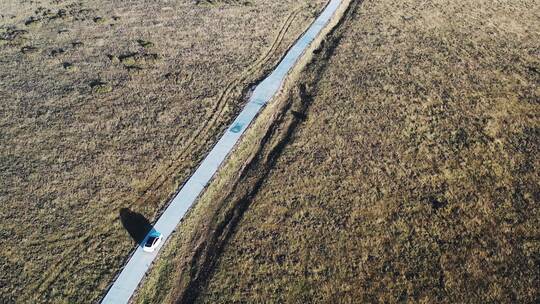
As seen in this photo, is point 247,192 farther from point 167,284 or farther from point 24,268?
point 24,268

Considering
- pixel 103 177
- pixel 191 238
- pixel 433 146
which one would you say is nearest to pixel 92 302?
pixel 191 238

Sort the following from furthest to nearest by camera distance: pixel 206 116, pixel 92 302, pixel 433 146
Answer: pixel 206 116 → pixel 433 146 → pixel 92 302

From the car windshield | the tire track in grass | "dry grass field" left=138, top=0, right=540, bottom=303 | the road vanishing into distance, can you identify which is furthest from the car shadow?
"dry grass field" left=138, top=0, right=540, bottom=303

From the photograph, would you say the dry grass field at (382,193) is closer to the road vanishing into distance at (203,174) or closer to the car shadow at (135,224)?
the road vanishing into distance at (203,174)

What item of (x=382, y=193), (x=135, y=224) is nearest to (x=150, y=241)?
(x=135, y=224)

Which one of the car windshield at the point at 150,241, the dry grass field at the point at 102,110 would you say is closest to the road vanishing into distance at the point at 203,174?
the car windshield at the point at 150,241

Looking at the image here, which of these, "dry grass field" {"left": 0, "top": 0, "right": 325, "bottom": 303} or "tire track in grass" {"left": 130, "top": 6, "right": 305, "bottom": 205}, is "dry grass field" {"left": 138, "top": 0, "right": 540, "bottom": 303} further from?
"dry grass field" {"left": 0, "top": 0, "right": 325, "bottom": 303}

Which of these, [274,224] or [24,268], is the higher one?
[24,268]
